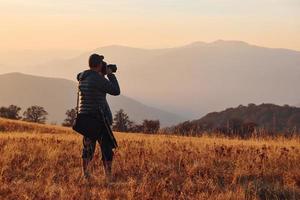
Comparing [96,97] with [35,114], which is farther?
[35,114]

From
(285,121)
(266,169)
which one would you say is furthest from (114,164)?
(285,121)

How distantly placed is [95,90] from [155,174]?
167cm

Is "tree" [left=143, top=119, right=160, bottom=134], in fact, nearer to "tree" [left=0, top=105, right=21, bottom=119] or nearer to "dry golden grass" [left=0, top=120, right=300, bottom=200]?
"dry golden grass" [left=0, top=120, right=300, bottom=200]

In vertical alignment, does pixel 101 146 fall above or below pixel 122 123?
below

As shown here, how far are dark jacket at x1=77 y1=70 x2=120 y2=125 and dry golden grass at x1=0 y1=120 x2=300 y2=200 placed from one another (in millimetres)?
1057

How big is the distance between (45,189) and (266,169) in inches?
160

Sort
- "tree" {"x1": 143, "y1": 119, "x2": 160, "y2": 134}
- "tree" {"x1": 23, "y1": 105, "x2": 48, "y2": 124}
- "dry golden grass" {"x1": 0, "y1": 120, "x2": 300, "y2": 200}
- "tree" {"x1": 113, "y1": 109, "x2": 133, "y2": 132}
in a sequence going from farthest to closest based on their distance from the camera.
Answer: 1. "tree" {"x1": 23, "y1": 105, "x2": 48, "y2": 124}
2. "tree" {"x1": 113, "y1": 109, "x2": 133, "y2": 132}
3. "tree" {"x1": 143, "y1": 119, "x2": 160, "y2": 134}
4. "dry golden grass" {"x1": 0, "y1": 120, "x2": 300, "y2": 200}

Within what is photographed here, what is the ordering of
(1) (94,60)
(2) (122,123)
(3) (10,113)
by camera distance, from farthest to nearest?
(3) (10,113) → (2) (122,123) → (1) (94,60)

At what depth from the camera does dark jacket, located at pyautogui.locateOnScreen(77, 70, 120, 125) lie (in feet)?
31.5

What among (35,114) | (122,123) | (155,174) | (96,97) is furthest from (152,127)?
(35,114)

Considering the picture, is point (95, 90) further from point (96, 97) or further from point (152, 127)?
point (152, 127)

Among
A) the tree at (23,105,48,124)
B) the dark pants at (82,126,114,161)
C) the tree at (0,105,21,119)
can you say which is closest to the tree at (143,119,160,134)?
the dark pants at (82,126,114,161)

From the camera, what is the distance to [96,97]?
9.70 metres

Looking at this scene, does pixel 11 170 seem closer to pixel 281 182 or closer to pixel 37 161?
pixel 37 161
